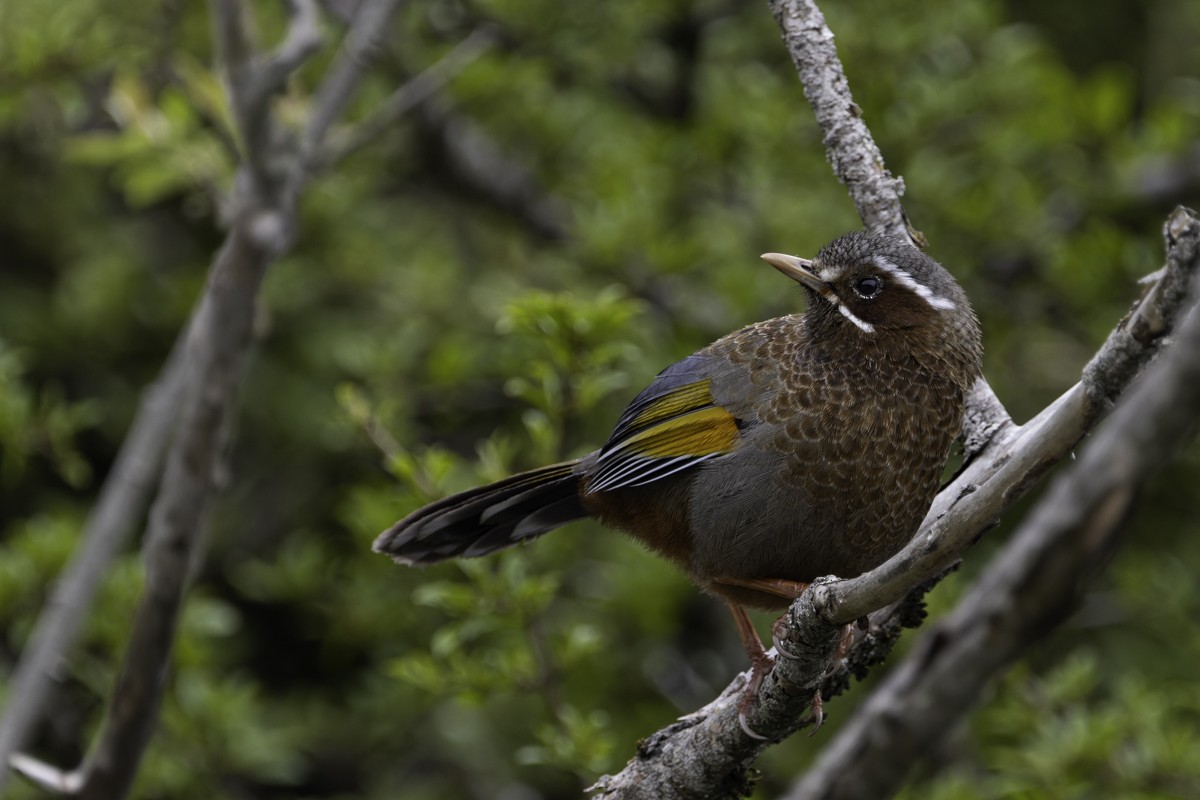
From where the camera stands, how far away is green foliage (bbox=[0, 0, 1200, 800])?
17.0 ft

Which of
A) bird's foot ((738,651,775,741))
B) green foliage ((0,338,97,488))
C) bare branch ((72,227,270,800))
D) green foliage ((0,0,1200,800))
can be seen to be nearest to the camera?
bird's foot ((738,651,775,741))

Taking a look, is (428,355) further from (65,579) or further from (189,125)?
(65,579)

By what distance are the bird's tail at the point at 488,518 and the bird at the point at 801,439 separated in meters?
0.01

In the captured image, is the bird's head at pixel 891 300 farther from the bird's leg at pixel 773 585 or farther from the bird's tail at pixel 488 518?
the bird's tail at pixel 488 518

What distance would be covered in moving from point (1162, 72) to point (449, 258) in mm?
4356

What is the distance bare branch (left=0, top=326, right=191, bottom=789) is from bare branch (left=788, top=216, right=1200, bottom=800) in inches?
84.7

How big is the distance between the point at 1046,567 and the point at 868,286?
1.79m

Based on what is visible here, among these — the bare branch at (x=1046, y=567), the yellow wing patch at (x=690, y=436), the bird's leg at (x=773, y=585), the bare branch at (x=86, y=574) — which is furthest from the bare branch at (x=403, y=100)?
the bare branch at (x=1046, y=567)

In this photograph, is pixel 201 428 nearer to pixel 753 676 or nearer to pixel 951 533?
pixel 753 676

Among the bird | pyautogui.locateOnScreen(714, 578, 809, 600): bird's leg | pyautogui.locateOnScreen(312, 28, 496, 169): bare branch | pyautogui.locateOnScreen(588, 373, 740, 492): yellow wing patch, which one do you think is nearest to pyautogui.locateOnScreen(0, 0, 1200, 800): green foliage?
pyautogui.locateOnScreen(312, 28, 496, 169): bare branch

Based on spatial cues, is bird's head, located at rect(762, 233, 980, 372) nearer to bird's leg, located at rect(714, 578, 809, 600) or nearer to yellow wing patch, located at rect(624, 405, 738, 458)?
yellow wing patch, located at rect(624, 405, 738, 458)

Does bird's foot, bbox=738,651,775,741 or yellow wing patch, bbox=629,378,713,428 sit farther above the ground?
yellow wing patch, bbox=629,378,713,428

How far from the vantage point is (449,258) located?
6988 mm

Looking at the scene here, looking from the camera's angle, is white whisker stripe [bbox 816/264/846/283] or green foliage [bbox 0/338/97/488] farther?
green foliage [bbox 0/338/97/488]
